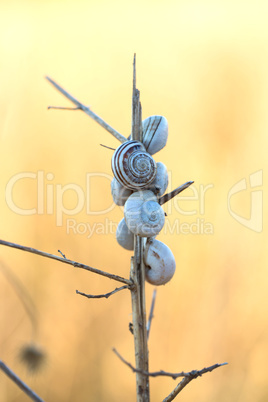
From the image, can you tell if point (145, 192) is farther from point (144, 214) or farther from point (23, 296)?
point (23, 296)

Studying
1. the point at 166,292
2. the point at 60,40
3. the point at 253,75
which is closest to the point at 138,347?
the point at 166,292

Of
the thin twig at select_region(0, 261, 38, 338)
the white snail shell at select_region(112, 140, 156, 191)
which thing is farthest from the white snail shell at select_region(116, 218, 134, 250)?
the thin twig at select_region(0, 261, 38, 338)

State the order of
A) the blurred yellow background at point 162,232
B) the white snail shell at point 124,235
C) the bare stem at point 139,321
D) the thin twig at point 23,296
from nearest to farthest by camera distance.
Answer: the bare stem at point 139,321, the white snail shell at point 124,235, the thin twig at point 23,296, the blurred yellow background at point 162,232

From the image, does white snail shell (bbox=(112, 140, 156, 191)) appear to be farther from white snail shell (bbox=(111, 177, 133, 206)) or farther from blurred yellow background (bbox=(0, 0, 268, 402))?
blurred yellow background (bbox=(0, 0, 268, 402))

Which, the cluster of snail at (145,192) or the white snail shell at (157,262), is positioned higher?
the cluster of snail at (145,192)

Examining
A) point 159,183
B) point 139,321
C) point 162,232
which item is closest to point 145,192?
point 159,183

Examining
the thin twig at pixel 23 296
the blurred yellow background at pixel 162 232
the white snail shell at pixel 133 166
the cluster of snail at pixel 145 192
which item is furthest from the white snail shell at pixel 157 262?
the blurred yellow background at pixel 162 232

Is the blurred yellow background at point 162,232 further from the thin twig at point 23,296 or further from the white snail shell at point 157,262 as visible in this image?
the white snail shell at point 157,262
